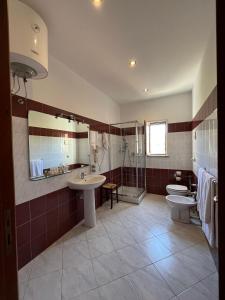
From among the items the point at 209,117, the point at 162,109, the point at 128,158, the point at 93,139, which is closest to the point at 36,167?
the point at 93,139

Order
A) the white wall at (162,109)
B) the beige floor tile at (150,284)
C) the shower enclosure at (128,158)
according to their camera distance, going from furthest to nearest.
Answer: the shower enclosure at (128,158), the white wall at (162,109), the beige floor tile at (150,284)

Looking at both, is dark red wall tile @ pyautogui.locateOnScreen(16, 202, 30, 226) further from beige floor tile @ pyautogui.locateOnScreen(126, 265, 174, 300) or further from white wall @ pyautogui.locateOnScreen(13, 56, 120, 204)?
beige floor tile @ pyautogui.locateOnScreen(126, 265, 174, 300)

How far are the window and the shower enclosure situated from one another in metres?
0.18

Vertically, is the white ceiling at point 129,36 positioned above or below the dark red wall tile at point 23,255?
above

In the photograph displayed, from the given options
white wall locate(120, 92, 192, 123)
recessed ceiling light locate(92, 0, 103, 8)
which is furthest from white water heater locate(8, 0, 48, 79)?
white wall locate(120, 92, 192, 123)

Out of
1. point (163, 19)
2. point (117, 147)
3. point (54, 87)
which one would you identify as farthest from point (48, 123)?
point (117, 147)

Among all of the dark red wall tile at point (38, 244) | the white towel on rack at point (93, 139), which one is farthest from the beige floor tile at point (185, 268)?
the white towel on rack at point (93, 139)

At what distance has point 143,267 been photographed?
177 cm

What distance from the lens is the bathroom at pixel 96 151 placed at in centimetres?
149

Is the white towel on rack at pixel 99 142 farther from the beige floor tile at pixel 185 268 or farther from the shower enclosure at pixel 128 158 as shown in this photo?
the beige floor tile at pixel 185 268

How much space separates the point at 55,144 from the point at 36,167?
0.50m

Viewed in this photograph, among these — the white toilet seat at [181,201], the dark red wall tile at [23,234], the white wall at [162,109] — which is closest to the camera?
the dark red wall tile at [23,234]

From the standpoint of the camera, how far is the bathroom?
58.8 inches
